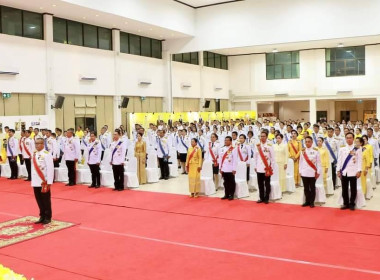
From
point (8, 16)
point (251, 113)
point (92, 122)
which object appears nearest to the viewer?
point (8, 16)

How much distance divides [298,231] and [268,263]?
5.47 ft

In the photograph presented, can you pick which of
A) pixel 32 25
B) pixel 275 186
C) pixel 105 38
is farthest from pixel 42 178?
pixel 105 38

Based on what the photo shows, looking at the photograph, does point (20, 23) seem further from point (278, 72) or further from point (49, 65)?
point (278, 72)

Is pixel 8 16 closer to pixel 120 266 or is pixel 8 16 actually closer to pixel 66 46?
pixel 66 46

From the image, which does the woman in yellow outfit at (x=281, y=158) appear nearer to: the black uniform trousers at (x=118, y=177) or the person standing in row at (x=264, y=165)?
the person standing in row at (x=264, y=165)

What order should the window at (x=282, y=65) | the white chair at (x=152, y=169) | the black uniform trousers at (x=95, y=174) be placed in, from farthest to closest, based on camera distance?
1. the window at (x=282, y=65)
2. the white chair at (x=152, y=169)
3. the black uniform trousers at (x=95, y=174)

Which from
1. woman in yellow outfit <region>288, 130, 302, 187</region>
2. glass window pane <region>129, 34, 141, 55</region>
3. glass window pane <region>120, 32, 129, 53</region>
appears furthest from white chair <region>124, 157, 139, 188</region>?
glass window pane <region>129, 34, 141, 55</region>

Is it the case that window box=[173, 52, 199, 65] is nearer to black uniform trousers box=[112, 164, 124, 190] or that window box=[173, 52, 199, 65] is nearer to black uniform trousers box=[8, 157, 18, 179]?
black uniform trousers box=[8, 157, 18, 179]

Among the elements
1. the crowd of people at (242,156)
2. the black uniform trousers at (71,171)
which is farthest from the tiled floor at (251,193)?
the black uniform trousers at (71,171)

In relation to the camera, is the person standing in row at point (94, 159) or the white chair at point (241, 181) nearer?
the white chair at point (241, 181)

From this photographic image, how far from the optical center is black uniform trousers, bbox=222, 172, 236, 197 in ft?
31.9

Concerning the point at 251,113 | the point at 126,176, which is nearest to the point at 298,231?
the point at 126,176

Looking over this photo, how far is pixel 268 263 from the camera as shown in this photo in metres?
5.70

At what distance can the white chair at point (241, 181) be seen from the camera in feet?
33.0
